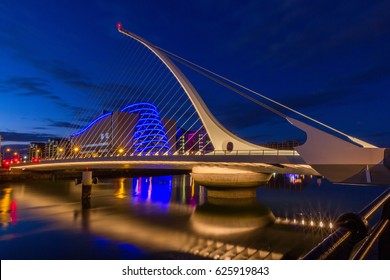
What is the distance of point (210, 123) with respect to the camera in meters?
26.0

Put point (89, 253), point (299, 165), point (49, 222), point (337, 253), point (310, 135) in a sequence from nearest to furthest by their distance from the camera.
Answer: point (337, 253), point (89, 253), point (310, 135), point (299, 165), point (49, 222)

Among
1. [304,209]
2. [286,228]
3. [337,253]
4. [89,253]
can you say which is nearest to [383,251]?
[337,253]

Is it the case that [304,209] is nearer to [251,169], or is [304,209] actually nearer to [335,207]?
[335,207]

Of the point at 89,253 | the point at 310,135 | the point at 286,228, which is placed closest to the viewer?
the point at 89,253

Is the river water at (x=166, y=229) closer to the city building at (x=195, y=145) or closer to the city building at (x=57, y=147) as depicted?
the city building at (x=195, y=145)

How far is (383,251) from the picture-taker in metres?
2.24

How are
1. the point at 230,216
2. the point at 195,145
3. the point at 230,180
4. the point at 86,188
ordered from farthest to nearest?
the point at 195,145 → the point at 86,188 → the point at 230,180 → the point at 230,216

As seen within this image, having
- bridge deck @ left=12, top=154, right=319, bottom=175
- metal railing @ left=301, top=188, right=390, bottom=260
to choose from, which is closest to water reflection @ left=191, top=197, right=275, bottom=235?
bridge deck @ left=12, top=154, right=319, bottom=175

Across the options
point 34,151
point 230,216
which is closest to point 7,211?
point 230,216

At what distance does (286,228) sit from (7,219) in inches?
734

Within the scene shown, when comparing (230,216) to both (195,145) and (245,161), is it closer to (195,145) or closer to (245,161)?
(245,161)

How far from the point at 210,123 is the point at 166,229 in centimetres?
1099

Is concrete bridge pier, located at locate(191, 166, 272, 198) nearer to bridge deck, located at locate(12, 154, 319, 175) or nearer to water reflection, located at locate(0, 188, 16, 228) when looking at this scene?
bridge deck, located at locate(12, 154, 319, 175)

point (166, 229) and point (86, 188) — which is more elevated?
point (86, 188)
